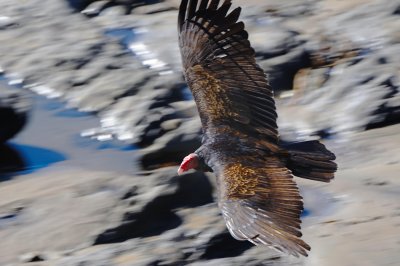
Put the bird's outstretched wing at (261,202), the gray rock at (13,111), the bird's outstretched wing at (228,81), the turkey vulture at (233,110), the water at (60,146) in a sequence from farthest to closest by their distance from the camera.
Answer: the gray rock at (13,111) < the water at (60,146) < the bird's outstretched wing at (228,81) < the turkey vulture at (233,110) < the bird's outstretched wing at (261,202)

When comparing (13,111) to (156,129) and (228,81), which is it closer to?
(156,129)

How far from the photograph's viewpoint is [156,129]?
7379 mm

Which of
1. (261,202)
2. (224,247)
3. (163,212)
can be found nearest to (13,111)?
(163,212)

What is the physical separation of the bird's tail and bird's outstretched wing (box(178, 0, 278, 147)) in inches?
8.8

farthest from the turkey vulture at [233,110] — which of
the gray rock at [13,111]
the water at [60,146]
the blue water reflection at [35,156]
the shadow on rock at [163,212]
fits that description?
the gray rock at [13,111]

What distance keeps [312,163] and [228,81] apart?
28.0 inches

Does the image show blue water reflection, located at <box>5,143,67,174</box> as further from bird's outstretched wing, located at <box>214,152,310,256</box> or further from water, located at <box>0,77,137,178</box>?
bird's outstretched wing, located at <box>214,152,310,256</box>

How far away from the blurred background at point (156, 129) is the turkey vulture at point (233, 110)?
0.47 m

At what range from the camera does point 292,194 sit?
4.86 meters

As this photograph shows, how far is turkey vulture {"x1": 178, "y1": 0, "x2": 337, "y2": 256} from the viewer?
17.4 ft

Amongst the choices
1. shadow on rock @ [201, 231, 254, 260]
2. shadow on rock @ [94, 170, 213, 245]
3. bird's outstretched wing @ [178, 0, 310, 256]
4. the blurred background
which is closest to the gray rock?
the blurred background

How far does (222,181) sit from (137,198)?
1124 millimetres

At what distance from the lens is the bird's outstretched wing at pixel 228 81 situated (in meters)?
5.67

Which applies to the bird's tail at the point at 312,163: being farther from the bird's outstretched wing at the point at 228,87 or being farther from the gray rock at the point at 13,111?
the gray rock at the point at 13,111
